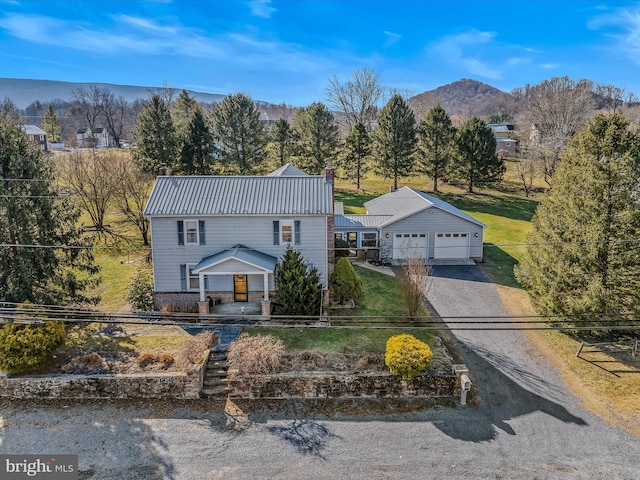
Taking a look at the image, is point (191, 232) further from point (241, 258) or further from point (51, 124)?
point (51, 124)

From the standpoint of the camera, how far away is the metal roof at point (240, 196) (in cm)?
2248

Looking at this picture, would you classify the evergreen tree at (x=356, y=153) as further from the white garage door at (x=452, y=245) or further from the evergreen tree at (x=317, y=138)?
the white garage door at (x=452, y=245)

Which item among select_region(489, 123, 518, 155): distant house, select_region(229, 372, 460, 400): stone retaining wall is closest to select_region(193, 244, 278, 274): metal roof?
select_region(229, 372, 460, 400): stone retaining wall

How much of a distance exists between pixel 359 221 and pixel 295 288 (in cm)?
1189

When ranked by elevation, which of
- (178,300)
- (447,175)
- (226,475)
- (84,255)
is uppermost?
(447,175)

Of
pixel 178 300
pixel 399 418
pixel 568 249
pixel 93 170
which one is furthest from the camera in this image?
pixel 93 170

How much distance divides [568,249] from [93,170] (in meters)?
33.0

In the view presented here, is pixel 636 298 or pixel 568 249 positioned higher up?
pixel 568 249

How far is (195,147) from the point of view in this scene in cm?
4606

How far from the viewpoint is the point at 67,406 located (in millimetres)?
16484

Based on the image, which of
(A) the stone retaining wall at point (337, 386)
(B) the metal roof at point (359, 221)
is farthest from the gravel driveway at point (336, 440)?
(B) the metal roof at point (359, 221)

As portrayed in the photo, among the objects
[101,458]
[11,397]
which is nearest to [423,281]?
[101,458]

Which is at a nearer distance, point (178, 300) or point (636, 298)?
point (636, 298)

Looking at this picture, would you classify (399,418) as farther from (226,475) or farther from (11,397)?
(11,397)
